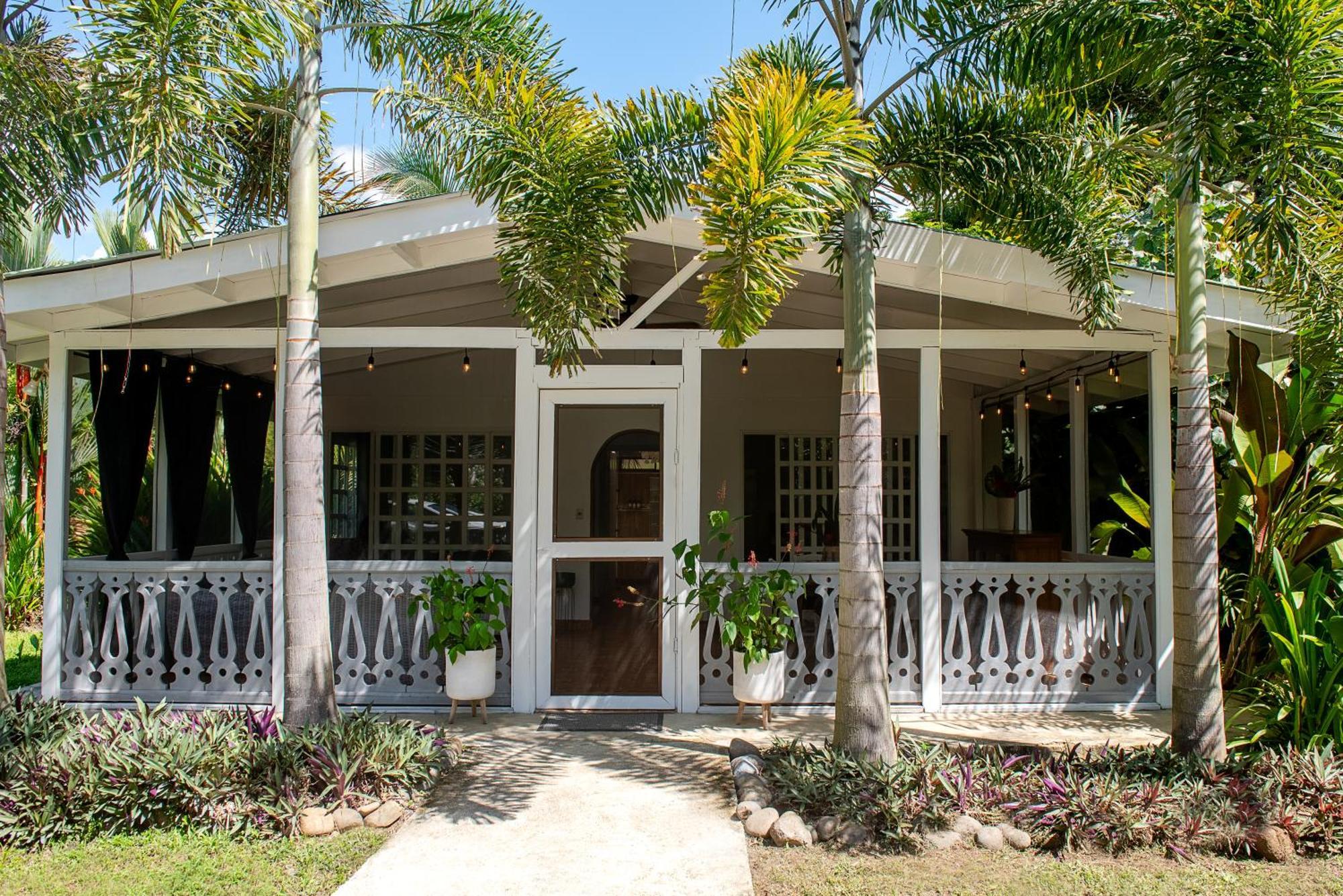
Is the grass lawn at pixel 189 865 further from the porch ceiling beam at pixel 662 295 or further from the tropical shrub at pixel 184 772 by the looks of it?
the porch ceiling beam at pixel 662 295

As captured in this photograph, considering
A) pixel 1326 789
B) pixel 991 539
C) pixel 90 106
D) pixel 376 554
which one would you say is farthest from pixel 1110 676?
pixel 376 554

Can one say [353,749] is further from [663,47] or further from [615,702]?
[663,47]

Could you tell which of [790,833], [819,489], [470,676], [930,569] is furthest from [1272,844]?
[819,489]

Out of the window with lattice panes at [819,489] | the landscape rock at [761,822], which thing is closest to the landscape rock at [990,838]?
the landscape rock at [761,822]

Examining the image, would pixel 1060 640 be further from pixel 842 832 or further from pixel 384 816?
pixel 384 816

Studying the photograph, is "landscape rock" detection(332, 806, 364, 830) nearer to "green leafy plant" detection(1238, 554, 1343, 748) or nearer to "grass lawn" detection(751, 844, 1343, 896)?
"grass lawn" detection(751, 844, 1343, 896)

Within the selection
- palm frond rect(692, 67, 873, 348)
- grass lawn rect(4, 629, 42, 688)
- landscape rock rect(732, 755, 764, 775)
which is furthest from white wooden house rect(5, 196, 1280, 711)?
grass lawn rect(4, 629, 42, 688)

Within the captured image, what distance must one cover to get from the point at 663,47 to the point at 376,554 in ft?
21.7

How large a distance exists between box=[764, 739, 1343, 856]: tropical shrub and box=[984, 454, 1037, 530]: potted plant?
475cm

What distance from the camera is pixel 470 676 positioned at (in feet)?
18.8

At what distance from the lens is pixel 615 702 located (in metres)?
6.20

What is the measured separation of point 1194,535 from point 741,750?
246 cm

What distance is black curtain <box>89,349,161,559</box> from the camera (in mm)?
6688

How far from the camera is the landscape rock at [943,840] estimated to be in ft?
12.9
